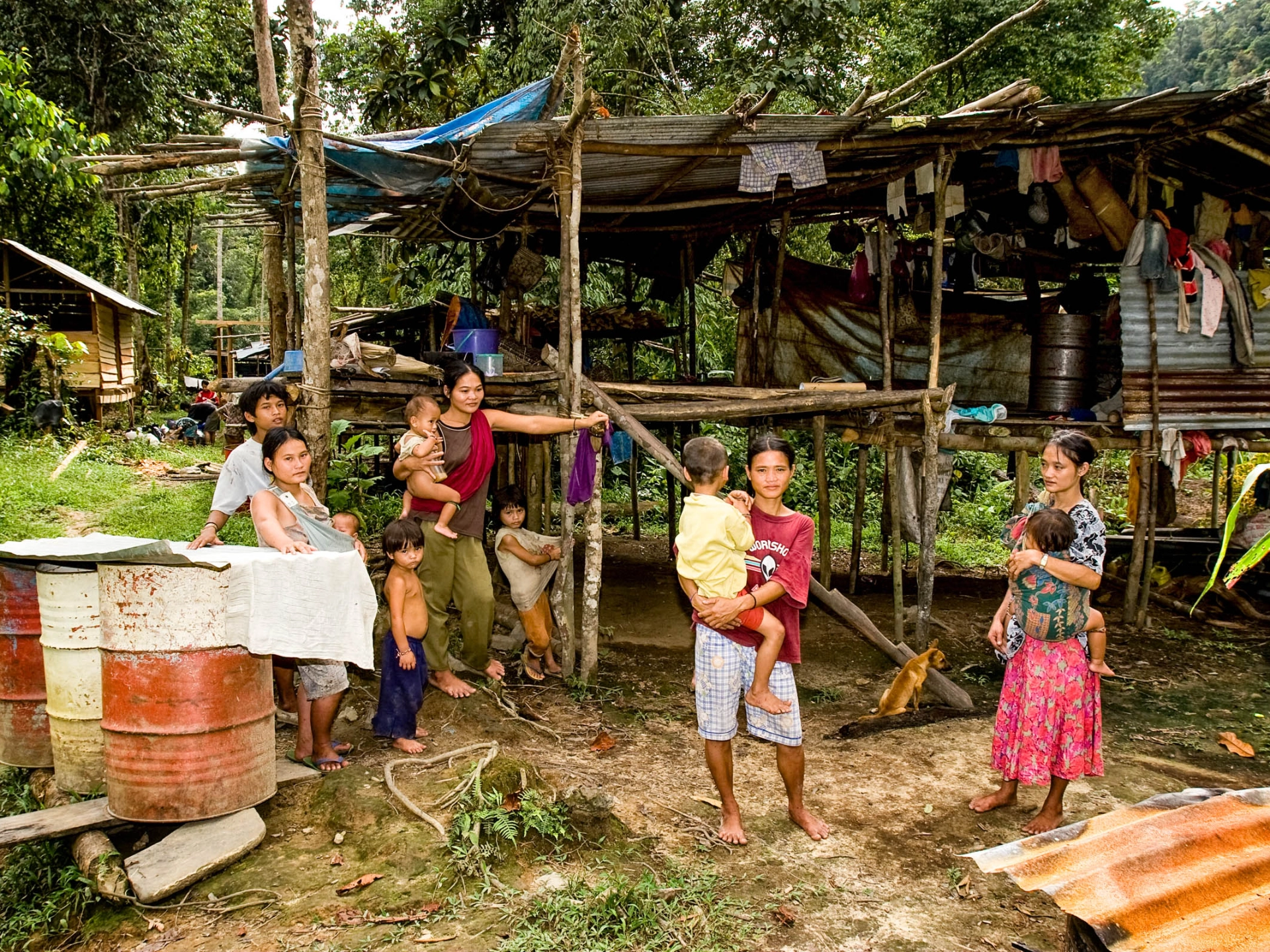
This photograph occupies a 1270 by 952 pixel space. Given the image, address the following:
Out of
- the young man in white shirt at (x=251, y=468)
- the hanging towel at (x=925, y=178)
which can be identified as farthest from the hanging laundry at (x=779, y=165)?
the young man in white shirt at (x=251, y=468)

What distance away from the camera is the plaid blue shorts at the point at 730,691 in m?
3.74

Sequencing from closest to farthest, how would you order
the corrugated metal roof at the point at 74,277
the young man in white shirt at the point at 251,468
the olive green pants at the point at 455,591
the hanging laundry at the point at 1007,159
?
the young man in white shirt at the point at 251,468
the olive green pants at the point at 455,591
the hanging laundry at the point at 1007,159
the corrugated metal roof at the point at 74,277

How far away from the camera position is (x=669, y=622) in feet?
27.0

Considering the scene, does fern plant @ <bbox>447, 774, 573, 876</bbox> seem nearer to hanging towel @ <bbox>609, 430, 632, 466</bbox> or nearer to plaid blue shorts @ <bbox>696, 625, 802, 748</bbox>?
plaid blue shorts @ <bbox>696, 625, 802, 748</bbox>

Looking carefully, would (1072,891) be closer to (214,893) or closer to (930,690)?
(214,893)

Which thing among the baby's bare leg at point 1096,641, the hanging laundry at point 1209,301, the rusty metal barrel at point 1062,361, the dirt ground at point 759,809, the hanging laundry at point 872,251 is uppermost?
the hanging laundry at point 872,251

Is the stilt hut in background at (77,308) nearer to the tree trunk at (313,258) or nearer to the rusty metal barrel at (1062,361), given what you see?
the tree trunk at (313,258)

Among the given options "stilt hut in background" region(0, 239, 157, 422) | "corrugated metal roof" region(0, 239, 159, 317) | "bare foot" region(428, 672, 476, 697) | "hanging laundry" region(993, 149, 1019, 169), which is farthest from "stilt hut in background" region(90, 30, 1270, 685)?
"stilt hut in background" region(0, 239, 157, 422)

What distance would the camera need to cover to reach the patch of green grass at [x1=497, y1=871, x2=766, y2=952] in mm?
3217

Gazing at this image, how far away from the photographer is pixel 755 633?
12.3ft

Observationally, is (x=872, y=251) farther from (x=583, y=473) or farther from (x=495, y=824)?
(x=495, y=824)

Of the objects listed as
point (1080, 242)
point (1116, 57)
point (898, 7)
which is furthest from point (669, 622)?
point (1116, 57)

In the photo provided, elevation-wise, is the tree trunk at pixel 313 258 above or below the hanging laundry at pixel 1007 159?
below

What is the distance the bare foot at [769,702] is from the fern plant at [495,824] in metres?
1.04
